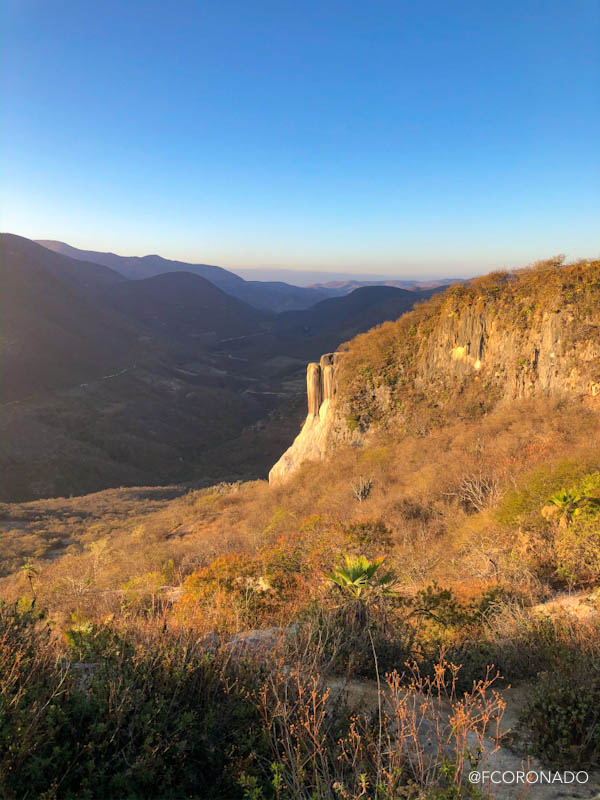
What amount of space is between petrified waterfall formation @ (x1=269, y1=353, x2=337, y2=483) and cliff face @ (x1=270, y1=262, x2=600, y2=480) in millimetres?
51

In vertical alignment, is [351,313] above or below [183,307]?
above

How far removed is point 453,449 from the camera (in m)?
11.5

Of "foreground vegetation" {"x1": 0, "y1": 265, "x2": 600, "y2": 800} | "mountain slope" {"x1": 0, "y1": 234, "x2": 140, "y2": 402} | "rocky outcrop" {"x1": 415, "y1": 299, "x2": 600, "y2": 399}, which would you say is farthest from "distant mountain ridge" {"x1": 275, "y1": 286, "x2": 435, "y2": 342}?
"foreground vegetation" {"x1": 0, "y1": 265, "x2": 600, "y2": 800}

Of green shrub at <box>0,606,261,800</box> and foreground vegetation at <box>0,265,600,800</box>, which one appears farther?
foreground vegetation at <box>0,265,600,800</box>

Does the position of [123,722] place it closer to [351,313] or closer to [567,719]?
[567,719]

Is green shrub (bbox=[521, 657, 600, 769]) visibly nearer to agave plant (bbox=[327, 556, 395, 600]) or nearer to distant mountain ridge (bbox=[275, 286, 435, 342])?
agave plant (bbox=[327, 556, 395, 600])

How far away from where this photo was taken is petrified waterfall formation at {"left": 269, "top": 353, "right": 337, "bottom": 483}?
678 inches

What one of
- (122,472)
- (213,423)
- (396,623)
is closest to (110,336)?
(213,423)

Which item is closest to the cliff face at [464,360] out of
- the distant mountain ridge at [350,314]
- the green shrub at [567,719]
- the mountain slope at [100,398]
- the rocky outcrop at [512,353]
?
the rocky outcrop at [512,353]

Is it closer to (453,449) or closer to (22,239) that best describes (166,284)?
(22,239)

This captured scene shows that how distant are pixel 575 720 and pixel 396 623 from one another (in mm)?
1675

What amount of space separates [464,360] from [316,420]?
674 cm

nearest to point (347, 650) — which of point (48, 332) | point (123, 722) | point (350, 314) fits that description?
point (123, 722)

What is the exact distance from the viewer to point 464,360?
48.8ft
